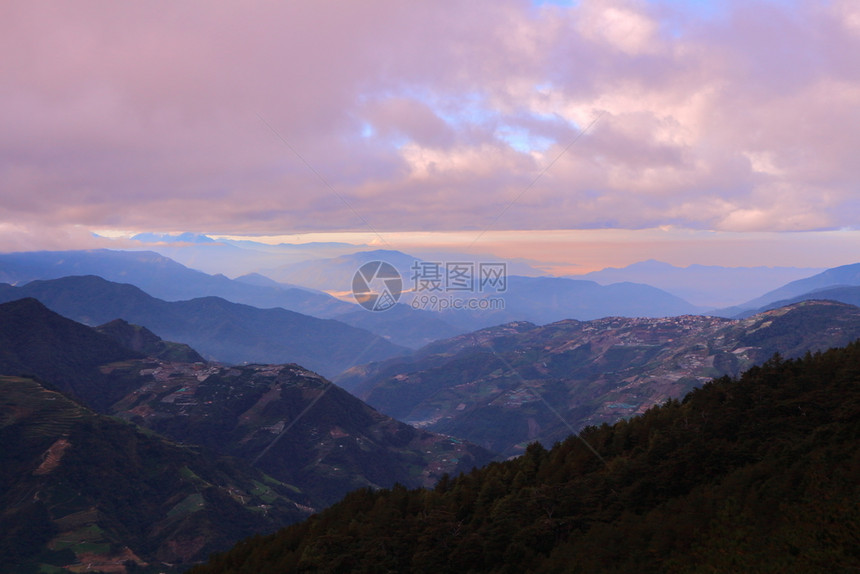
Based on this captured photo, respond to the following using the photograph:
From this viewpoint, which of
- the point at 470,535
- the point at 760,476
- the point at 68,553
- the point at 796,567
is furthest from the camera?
the point at 68,553

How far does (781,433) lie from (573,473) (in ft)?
79.9

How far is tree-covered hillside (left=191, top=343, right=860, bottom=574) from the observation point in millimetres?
40531

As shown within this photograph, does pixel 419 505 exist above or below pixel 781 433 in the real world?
below

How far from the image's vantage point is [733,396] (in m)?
70.3

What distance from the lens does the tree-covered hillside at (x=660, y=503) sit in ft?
133

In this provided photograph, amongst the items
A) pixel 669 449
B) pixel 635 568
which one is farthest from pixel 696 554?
pixel 669 449

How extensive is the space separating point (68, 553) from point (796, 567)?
207 metres

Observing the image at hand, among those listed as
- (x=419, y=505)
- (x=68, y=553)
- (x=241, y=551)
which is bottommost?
(x=68, y=553)

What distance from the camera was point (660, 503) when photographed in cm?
5562

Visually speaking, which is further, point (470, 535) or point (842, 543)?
point (470, 535)

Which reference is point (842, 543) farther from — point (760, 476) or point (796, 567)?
point (760, 476)

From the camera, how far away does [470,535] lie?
58.0 metres

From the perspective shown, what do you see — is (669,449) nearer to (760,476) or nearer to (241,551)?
(760,476)

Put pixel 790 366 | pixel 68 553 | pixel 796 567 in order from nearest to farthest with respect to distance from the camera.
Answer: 1. pixel 796 567
2. pixel 790 366
3. pixel 68 553
